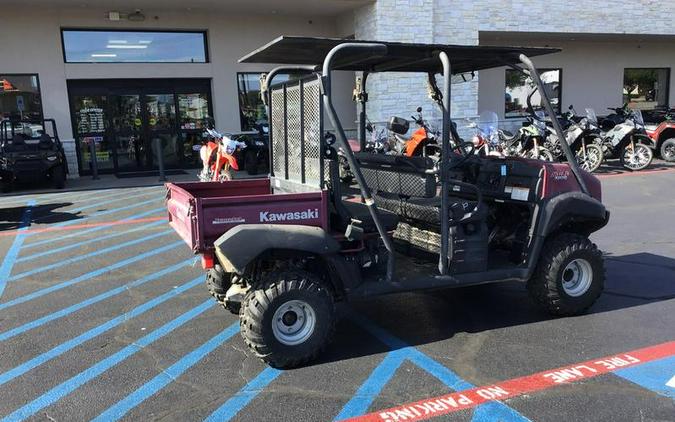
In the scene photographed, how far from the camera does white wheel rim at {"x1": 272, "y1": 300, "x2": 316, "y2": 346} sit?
3568 millimetres

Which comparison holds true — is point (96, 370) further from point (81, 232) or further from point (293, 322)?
point (81, 232)

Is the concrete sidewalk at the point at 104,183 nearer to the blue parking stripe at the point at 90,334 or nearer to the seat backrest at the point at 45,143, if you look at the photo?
the seat backrest at the point at 45,143

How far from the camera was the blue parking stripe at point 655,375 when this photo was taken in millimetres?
3230

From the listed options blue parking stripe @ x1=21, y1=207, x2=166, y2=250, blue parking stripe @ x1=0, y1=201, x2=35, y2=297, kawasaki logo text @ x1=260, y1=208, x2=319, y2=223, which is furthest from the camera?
blue parking stripe @ x1=21, y1=207, x2=166, y2=250

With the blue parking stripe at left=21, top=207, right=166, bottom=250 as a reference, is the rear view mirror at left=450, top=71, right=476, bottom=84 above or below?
above

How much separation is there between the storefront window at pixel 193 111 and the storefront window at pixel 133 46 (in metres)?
1.01

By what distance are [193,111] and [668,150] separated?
42.1ft

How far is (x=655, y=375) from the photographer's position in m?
3.39

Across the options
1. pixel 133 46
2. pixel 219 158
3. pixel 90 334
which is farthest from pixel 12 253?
pixel 133 46

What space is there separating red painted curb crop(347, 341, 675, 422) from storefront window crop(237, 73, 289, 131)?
13.4 m

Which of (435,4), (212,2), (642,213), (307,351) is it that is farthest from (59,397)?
(435,4)

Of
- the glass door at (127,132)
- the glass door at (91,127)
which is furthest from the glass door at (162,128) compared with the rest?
the glass door at (91,127)

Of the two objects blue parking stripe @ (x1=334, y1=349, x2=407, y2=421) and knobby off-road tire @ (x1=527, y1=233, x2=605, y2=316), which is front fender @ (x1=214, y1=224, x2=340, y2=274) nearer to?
blue parking stripe @ (x1=334, y1=349, x2=407, y2=421)

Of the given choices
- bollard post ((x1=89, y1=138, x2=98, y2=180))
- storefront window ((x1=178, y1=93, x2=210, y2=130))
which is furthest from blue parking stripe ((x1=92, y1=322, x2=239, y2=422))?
storefront window ((x1=178, y1=93, x2=210, y2=130))
